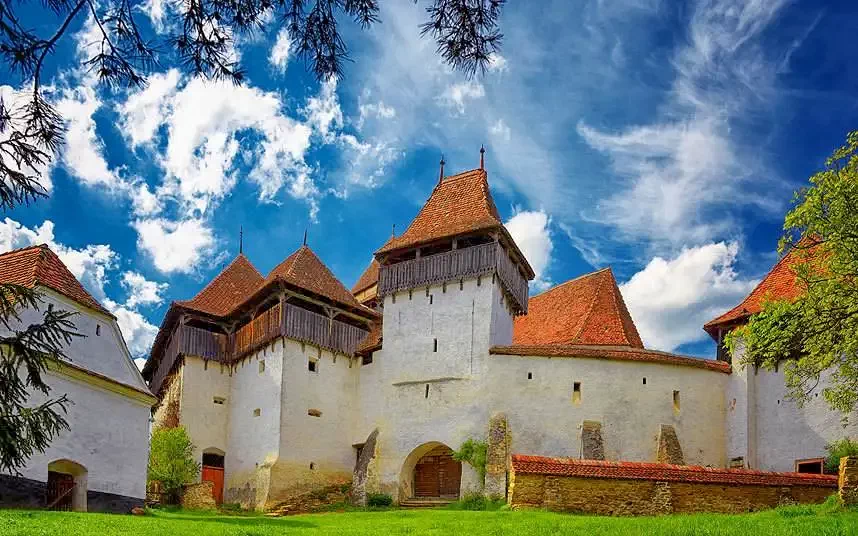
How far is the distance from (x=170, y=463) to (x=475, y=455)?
29.5 ft

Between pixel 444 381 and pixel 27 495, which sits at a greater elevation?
pixel 444 381

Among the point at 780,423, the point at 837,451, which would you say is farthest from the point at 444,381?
the point at 837,451

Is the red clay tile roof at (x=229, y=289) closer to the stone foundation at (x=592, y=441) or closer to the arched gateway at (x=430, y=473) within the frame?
the arched gateway at (x=430, y=473)

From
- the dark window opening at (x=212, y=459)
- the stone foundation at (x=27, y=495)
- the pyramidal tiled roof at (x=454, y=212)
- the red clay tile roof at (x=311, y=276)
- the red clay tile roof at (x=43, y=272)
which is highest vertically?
the pyramidal tiled roof at (x=454, y=212)

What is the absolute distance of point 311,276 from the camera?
3014 cm

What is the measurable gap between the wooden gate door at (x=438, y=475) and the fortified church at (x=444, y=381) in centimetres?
5

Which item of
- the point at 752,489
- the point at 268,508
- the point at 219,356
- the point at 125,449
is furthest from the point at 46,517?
the point at 219,356

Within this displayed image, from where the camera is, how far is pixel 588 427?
25.5 meters

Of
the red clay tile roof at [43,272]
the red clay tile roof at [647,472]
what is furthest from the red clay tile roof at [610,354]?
the red clay tile roof at [43,272]

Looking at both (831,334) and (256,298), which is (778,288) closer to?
(831,334)

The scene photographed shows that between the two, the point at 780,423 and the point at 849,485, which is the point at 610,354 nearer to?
the point at 780,423

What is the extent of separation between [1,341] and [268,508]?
778 inches

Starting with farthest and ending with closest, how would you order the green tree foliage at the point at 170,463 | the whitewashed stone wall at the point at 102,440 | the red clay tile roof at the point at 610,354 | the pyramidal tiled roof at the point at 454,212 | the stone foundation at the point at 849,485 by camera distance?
the pyramidal tiled roof at the point at 454,212, the green tree foliage at the point at 170,463, the red clay tile roof at the point at 610,354, the whitewashed stone wall at the point at 102,440, the stone foundation at the point at 849,485

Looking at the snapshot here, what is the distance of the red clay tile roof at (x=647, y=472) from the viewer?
735 inches
